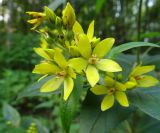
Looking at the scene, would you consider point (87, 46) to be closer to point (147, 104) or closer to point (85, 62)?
point (85, 62)

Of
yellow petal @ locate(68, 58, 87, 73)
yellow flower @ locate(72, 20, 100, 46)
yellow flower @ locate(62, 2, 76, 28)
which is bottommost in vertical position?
yellow petal @ locate(68, 58, 87, 73)

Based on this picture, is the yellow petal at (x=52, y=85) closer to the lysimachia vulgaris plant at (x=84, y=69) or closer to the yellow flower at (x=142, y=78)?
the lysimachia vulgaris plant at (x=84, y=69)

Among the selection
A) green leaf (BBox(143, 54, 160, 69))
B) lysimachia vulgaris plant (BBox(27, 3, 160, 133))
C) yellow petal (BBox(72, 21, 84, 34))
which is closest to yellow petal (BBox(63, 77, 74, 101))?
lysimachia vulgaris plant (BBox(27, 3, 160, 133))

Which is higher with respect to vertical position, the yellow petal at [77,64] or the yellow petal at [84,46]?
the yellow petal at [84,46]

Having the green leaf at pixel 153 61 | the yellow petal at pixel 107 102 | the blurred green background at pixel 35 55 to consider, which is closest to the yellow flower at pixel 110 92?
the yellow petal at pixel 107 102

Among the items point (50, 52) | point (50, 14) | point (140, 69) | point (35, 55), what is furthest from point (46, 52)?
point (35, 55)

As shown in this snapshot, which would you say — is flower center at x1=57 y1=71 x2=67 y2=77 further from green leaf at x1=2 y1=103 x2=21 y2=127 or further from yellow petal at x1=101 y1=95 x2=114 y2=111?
green leaf at x1=2 y1=103 x2=21 y2=127

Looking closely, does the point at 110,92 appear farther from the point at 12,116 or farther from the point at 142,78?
the point at 12,116
